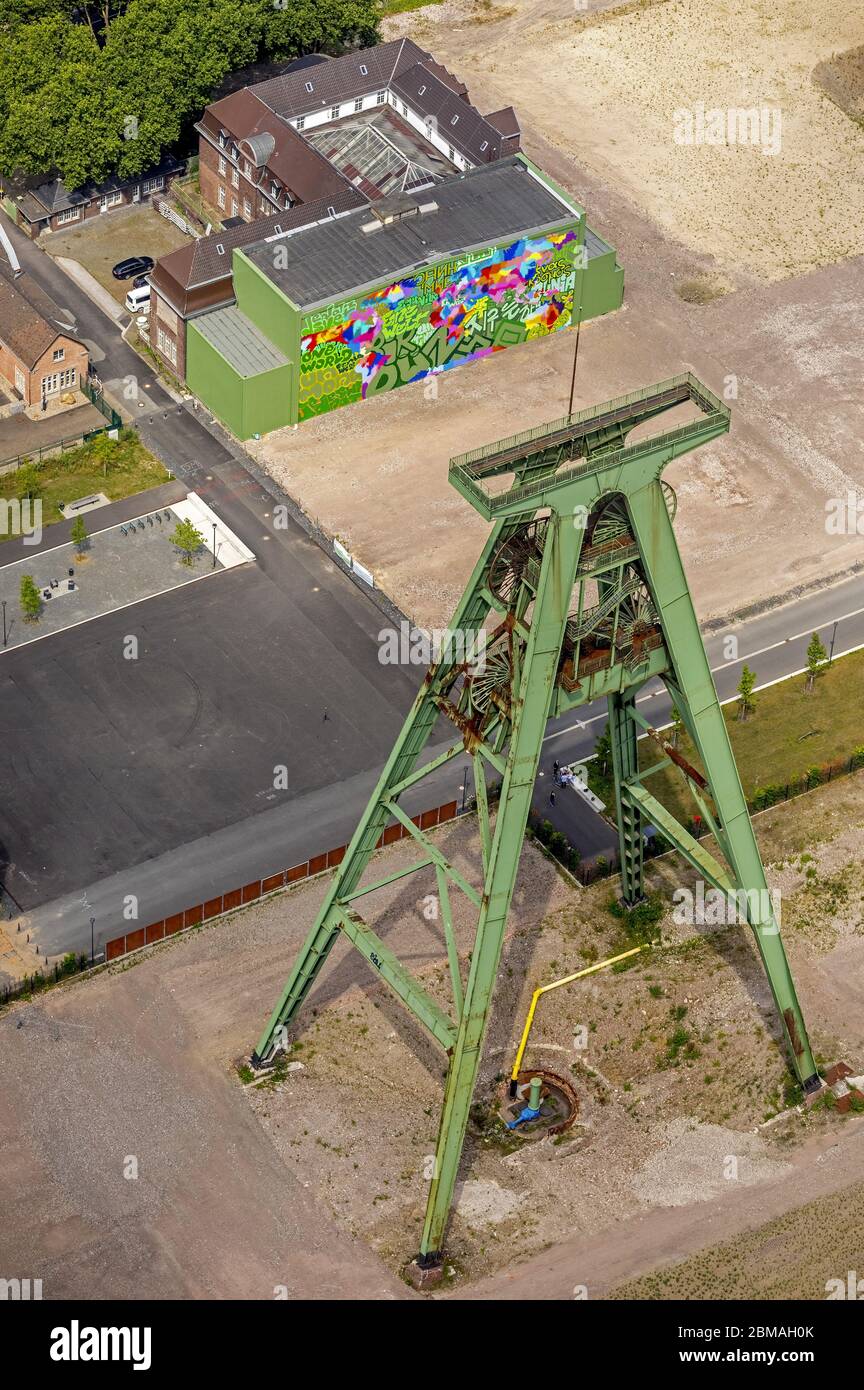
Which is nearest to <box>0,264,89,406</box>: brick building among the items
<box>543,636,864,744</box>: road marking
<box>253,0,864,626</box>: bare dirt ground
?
<box>253,0,864,626</box>: bare dirt ground

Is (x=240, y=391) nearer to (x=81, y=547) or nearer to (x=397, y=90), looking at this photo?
(x=81, y=547)

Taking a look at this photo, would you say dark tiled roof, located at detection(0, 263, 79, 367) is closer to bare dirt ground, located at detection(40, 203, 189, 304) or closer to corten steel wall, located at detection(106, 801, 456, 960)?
bare dirt ground, located at detection(40, 203, 189, 304)

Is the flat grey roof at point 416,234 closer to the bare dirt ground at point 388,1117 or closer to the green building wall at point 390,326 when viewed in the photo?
the green building wall at point 390,326

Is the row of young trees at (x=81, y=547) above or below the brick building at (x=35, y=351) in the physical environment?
below

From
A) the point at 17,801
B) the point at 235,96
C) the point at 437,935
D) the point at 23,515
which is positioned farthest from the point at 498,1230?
the point at 235,96

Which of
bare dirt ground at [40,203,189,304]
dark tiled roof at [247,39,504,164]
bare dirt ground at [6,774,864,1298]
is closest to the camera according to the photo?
bare dirt ground at [6,774,864,1298]

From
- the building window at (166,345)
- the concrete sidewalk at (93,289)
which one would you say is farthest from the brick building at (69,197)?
the building window at (166,345)

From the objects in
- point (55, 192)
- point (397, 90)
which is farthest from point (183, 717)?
point (397, 90)
